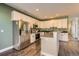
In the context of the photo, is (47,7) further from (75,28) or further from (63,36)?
(63,36)

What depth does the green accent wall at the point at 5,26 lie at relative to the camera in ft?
15.5

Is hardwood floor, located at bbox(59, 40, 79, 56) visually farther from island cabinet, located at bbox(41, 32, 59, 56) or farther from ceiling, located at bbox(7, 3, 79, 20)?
ceiling, located at bbox(7, 3, 79, 20)

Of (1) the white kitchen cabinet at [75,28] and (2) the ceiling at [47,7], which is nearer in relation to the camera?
(2) the ceiling at [47,7]

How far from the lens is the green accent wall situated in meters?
4.73

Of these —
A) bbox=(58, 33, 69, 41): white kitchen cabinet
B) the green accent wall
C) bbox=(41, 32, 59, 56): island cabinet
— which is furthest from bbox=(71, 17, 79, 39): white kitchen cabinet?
the green accent wall

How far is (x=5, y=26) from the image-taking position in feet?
16.3

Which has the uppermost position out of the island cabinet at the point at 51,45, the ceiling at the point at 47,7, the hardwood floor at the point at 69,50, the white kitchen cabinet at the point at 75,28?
the ceiling at the point at 47,7

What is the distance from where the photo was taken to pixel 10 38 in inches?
210

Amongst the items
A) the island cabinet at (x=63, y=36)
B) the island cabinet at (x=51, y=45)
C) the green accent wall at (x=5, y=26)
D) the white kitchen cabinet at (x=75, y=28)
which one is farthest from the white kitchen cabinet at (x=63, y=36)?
the island cabinet at (x=51, y=45)

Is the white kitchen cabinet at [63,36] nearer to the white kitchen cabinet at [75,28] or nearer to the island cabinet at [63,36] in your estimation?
the island cabinet at [63,36]

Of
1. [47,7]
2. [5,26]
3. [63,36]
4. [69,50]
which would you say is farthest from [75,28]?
[5,26]

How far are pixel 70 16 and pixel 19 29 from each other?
3.95 m

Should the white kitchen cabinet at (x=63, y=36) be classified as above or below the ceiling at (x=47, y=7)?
below

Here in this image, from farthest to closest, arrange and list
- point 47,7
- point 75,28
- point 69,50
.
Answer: point 75,28 < point 47,7 < point 69,50
